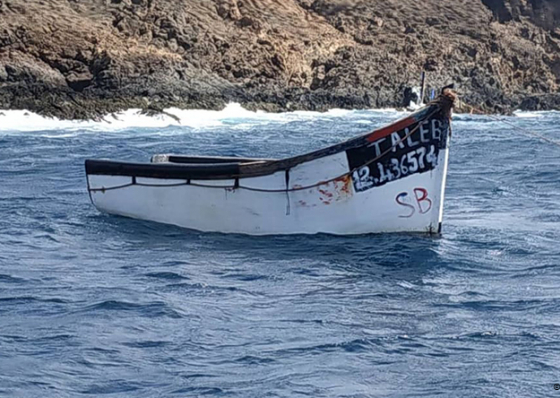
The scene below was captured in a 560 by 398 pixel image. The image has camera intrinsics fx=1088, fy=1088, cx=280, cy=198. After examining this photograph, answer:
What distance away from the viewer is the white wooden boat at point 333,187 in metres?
11.7

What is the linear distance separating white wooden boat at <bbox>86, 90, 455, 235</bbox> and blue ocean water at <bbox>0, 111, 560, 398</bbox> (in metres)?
0.21

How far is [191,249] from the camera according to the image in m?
11.7

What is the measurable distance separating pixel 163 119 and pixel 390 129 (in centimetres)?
1973

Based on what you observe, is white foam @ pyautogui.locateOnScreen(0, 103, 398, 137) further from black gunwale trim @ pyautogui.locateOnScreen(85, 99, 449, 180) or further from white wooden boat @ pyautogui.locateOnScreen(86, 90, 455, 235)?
white wooden boat @ pyautogui.locateOnScreen(86, 90, 455, 235)

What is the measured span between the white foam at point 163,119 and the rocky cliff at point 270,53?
448 mm

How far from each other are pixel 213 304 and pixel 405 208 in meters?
3.45

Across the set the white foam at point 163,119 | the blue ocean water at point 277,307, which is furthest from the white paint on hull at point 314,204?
the white foam at point 163,119

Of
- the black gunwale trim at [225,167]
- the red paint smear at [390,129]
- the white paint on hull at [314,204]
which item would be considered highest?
the red paint smear at [390,129]

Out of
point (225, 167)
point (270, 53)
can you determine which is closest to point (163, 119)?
point (270, 53)

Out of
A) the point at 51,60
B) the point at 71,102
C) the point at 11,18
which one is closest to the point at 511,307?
the point at 71,102

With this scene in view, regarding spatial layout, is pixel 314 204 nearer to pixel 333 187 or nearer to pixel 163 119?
pixel 333 187

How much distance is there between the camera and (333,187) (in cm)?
1195

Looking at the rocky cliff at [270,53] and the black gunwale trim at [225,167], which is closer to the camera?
the black gunwale trim at [225,167]

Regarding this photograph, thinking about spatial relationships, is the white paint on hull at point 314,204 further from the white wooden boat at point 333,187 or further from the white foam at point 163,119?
the white foam at point 163,119
